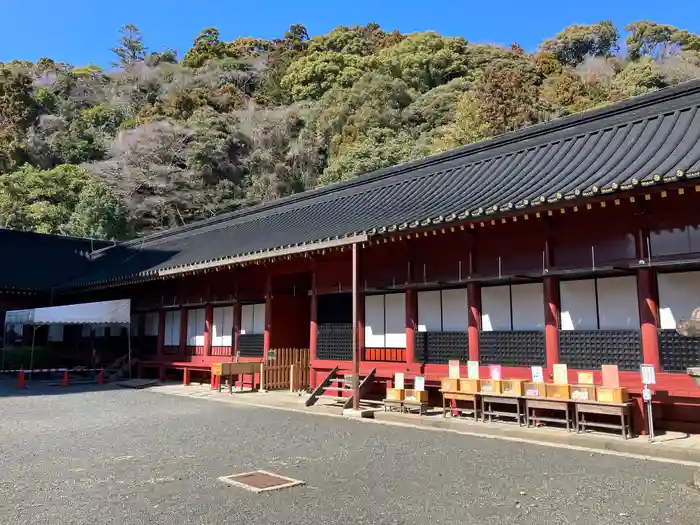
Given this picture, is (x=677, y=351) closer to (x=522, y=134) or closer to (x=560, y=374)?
(x=560, y=374)

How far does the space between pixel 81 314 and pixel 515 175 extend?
13.7 m

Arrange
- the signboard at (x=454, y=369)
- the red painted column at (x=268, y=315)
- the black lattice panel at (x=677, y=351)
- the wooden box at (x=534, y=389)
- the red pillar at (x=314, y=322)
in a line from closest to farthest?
the black lattice panel at (x=677, y=351) < the wooden box at (x=534, y=389) < the signboard at (x=454, y=369) < the red pillar at (x=314, y=322) < the red painted column at (x=268, y=315)

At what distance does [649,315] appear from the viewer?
8.18m

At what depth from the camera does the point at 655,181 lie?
702 cm

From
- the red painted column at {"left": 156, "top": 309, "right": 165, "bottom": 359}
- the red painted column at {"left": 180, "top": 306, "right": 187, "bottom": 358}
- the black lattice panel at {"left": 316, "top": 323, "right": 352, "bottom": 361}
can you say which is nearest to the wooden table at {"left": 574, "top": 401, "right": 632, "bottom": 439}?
the black lattice panel at {"left": 316, "top": 323, "right": 352, "bottom": 361}

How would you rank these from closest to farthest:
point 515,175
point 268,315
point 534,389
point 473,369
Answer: point 534,389, point 473,369, point 515,175, point 268,315

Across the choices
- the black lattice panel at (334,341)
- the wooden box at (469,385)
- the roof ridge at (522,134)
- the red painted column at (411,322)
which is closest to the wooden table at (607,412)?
the wooden box at (469,385)

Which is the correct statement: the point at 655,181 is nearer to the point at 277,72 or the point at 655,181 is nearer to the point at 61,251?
the point at 61,251

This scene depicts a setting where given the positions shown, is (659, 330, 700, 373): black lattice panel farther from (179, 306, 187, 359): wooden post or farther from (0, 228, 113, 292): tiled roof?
(0, 228, 113, 292): tiled roof

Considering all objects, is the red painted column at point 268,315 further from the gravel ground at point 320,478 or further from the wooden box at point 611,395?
the wooden box at point 611,395

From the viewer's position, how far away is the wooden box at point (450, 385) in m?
9.48

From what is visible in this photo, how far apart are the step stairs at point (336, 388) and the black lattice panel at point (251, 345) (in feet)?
11.3

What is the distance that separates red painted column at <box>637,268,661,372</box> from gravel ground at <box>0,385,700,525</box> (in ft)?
7.66

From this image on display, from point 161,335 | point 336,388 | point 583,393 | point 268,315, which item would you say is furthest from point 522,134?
point 161,335
